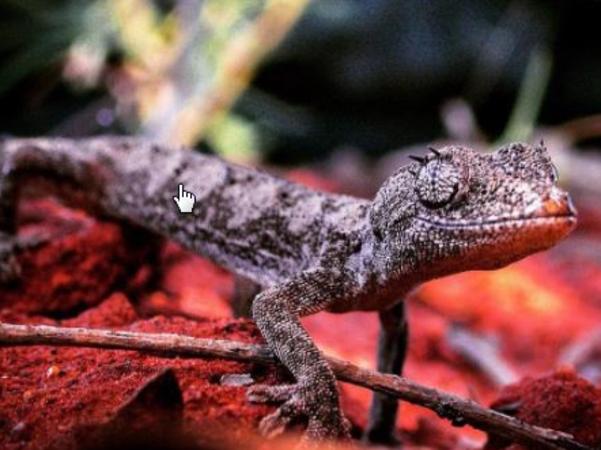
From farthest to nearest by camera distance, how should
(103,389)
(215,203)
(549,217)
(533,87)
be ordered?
(533,87), (215,203), (549,217), (103,389)

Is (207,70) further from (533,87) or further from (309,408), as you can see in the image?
(309,408)

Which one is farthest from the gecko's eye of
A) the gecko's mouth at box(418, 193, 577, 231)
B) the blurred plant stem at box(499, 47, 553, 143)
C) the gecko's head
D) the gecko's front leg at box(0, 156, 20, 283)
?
the blurred plant stem at box(499, 47, 553, 143)

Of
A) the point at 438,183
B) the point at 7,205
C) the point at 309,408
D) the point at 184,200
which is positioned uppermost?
the point at 438,183

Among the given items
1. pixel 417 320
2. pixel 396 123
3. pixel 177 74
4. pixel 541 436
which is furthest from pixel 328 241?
pixel 396 123

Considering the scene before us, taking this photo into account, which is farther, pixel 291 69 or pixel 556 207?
pixel 291 69

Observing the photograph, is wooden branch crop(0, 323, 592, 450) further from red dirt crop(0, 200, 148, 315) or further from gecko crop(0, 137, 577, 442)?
red dirt crop(0, 200, 148, 315)

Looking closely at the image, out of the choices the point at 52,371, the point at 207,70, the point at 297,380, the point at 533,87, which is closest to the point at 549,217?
the point at 297,380
